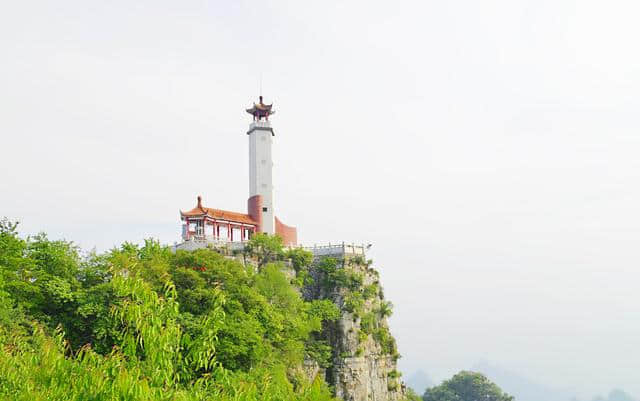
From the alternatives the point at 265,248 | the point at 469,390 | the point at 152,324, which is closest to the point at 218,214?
the point at 265,248

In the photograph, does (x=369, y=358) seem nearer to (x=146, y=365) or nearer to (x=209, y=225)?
(x=209, y=225)

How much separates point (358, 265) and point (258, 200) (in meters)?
9.94

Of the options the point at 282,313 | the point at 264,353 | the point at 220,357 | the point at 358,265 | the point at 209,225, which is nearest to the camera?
the point at 220,357

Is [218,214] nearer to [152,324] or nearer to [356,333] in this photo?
[356,333]

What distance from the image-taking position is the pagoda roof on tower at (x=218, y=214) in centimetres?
4584

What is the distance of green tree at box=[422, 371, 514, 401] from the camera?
8733 centimetres

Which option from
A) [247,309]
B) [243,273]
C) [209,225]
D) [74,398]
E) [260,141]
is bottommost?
[74,398]

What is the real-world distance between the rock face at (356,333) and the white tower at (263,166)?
549 cm

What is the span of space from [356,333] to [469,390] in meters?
48.4

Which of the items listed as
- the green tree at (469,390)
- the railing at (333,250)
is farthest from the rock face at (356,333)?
the green tree at (469,390)

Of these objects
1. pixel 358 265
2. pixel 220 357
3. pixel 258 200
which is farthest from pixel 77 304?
pixel 358 265

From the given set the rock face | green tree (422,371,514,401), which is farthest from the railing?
green tree (422,371,514,401)

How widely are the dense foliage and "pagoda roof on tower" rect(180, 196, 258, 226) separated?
3.39 metres

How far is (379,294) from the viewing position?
170 feet
